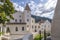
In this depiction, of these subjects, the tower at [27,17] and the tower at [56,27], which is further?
the tower at [27,17]

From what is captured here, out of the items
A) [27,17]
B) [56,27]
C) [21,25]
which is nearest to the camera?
[56,27]

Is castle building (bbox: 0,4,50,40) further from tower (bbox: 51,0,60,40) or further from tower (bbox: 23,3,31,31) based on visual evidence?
tower (bbox: 51,0,60,40)

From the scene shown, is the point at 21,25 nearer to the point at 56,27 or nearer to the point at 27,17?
the point at 27,17

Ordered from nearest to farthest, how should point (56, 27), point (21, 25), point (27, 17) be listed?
point (56, 27), point (27, 17), point (21, 25)

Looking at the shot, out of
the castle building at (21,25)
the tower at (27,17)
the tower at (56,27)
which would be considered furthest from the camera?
the tower at (27,17)

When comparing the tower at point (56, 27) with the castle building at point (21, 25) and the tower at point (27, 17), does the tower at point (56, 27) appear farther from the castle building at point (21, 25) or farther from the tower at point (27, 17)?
the tower at point (27, 17)

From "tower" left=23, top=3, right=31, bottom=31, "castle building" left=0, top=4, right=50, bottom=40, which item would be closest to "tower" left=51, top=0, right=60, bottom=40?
"castle building" left=0, top=4, right=50, bottom=40

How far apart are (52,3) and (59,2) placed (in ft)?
14.5

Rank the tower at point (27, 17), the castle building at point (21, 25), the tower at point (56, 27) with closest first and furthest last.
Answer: the tower at point (56, 27) → the castle building at point (21, 25) → the tower at point (27, 17)

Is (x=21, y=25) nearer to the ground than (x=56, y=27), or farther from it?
nearer to the ground

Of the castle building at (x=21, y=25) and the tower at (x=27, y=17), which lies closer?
the castle building at (x=21, y=25)

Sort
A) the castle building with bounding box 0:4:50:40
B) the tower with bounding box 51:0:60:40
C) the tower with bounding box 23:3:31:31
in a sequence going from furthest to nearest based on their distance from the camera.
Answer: the tower with bounding box 23:3:31:31
the castle building with bounding box 0:4:50:40
the tower with bounding box 51:0:60:40

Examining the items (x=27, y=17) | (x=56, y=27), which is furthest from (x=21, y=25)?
(x=56, y=27)

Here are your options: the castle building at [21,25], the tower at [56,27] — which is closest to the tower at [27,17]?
the castle building at [21,25]
